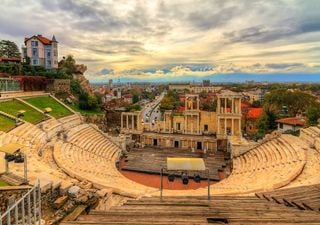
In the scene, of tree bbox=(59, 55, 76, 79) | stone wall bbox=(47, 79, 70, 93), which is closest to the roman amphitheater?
stone wall bbox=(47, 79, 70, 93)

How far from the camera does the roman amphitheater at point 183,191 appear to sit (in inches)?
308

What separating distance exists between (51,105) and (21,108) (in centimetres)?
680

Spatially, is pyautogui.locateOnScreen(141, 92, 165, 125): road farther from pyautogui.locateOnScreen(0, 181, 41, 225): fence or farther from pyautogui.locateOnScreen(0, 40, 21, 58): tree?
pyautogui.locateOnScreen(0, 181, 41, 225): fence

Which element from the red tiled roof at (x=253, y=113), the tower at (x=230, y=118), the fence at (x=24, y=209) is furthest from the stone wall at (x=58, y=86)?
the fence at (x=24, y=209)

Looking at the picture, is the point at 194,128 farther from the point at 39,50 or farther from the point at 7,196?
the point at 39,50

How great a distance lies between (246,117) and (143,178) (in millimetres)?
40173

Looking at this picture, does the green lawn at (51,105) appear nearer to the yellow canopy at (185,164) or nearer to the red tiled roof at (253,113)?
the yellow canopy at (185,164)

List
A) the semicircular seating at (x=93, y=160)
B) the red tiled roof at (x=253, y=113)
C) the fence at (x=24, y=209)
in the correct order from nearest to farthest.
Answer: the fence at (x=24, y=209)
the semicircular seating at (x=93, y=160)
the red tiled roof at (x=253, y=113)

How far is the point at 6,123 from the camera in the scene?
2544cm

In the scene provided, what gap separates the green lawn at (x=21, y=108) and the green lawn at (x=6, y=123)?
2.23 m

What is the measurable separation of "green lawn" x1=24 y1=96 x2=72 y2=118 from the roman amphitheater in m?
1.29

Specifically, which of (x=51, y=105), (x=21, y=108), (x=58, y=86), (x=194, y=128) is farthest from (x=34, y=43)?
(x=194, y=128)

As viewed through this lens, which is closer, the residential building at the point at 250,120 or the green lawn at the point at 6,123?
the green lawn at the point at 6,123

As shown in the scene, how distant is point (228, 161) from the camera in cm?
3312
